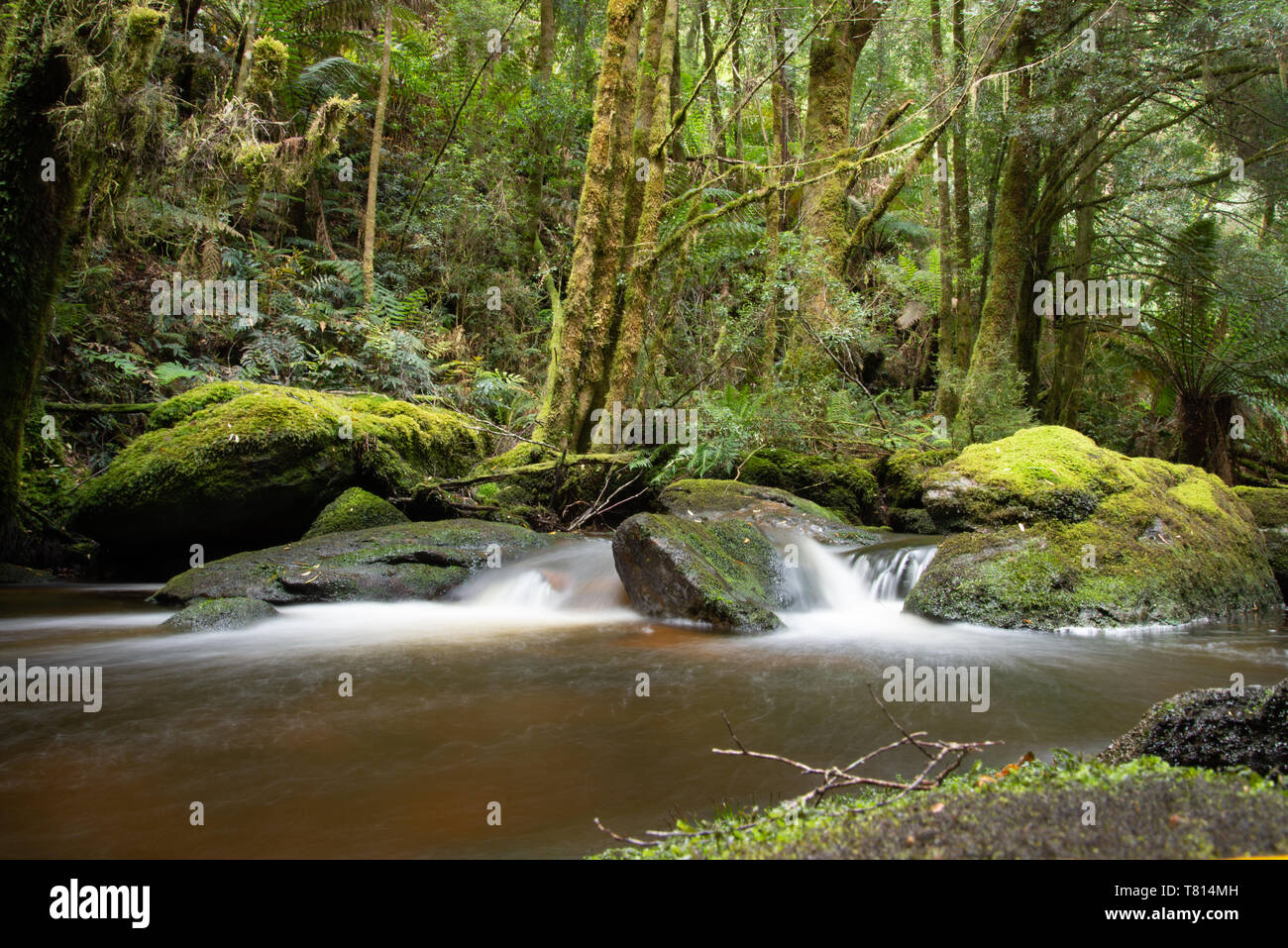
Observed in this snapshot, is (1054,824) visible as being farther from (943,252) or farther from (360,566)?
(943,252)

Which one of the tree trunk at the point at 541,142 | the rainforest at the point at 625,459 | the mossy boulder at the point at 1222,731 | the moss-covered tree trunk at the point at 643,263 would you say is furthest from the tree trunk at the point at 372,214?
the mossy boulder at the point at 1222,731

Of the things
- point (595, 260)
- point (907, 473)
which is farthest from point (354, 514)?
point (907, 473)

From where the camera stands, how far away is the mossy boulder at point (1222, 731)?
5.96 feet

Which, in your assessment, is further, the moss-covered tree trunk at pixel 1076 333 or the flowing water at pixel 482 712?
the moss-covered tree trunk at pixel 1076 333

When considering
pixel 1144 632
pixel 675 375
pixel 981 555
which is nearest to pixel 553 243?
pixel 675 375

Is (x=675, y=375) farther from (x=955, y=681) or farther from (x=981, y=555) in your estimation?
(x=955, y=681)

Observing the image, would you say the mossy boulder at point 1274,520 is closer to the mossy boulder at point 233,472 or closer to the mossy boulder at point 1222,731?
the mossy boulder at point 1222,731

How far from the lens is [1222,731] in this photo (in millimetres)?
1902

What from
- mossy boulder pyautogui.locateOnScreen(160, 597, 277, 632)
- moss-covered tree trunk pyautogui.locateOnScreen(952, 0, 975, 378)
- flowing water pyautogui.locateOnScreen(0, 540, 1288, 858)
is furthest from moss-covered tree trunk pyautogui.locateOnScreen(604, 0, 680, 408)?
mossy boulder pyautogui.locateOnScreen(160, 597, 277, 632)

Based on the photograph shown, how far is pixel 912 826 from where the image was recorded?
150cm

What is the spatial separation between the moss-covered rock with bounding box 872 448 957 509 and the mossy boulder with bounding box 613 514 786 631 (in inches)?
153

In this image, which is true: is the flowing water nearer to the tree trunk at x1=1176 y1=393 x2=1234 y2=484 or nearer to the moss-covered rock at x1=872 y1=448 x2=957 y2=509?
the moss-covered rock at x1=872 y1=448 x2=957 y2=509

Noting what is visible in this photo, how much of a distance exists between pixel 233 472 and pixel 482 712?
207 inches

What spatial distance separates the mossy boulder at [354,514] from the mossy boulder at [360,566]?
34 centimetres
